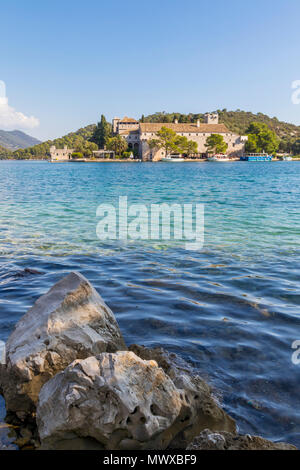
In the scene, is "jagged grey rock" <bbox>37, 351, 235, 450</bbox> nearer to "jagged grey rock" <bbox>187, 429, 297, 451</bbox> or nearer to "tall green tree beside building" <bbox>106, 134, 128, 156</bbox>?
"jagged grey rock" <bbox>187, 429, 297, 451</bbox>

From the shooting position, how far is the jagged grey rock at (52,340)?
11.1ft

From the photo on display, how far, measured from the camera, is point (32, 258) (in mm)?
9258

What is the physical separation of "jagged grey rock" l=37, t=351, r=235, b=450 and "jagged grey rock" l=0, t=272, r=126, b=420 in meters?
0.41

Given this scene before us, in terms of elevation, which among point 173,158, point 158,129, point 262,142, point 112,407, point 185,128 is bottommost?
point 112,407

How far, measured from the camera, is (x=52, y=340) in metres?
3.47

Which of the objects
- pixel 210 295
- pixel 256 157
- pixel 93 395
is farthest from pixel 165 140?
pixel 93 395

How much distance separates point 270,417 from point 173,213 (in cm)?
1429

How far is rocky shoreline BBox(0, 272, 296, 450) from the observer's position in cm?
276

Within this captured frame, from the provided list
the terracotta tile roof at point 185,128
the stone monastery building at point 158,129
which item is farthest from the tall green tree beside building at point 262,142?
the terracotta tile roof at point 185,128

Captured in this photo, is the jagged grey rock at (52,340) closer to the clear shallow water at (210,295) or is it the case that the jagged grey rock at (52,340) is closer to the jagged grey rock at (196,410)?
the jagged grey rock at (196,410)

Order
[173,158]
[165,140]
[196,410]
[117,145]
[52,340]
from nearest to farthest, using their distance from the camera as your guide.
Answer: [196,410]
[52,340]
[165,140]
[173,158]
[117,145]

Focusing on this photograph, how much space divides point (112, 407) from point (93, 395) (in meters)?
0.16

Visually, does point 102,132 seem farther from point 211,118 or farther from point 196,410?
point 196,410
